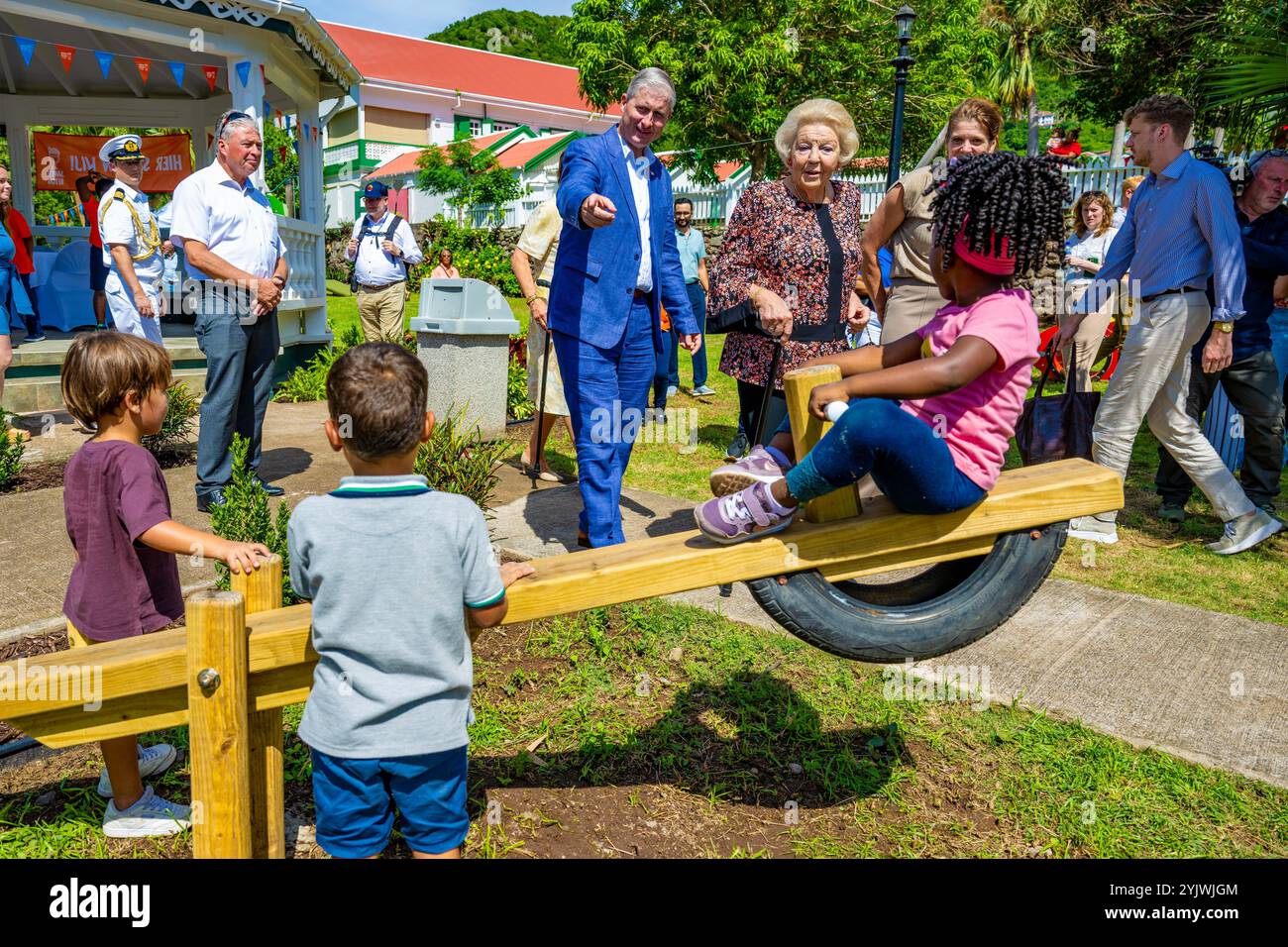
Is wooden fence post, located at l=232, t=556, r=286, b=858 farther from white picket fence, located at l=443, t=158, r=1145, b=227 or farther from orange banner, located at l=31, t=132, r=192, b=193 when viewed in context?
orange banner, located at l=31, t=132, r=192, b=193

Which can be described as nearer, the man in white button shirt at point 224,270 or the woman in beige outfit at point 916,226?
the woman in beige outfit at point 916,226

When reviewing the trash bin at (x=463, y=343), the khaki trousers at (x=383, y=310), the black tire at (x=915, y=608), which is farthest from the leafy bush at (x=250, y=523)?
the khaki trousers at (x=383, y=310)

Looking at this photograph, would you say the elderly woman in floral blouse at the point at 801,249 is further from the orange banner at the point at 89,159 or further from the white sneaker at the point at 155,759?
the orange banner at the point at 89,159

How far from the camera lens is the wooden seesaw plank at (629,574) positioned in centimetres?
202

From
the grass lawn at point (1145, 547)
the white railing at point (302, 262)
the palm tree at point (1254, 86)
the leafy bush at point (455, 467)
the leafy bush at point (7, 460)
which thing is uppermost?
the palm tree at point (1254, 86)

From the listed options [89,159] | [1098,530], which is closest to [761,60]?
[89,159]

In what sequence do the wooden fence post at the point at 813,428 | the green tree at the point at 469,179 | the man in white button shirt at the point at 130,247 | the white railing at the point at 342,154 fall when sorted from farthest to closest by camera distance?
the white railing at the point at 342,154
the green tree at the point at 469,179
the man in white button shirt at the point at 130,247
the wooden fence post at the point at 813,428

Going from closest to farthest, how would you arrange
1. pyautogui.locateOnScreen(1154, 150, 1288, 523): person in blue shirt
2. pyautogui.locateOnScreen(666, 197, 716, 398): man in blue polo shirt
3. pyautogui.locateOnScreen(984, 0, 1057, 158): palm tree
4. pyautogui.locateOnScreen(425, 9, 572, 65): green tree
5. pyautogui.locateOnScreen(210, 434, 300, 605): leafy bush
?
pyautogui.locateOnScreen(210, 434, 300, 605): leafy bush, pyautogui.locateOnScreen(1154, 150, 1288, 523): person in blue shirt, pyautogui.locateOnScreen(666, 197, 716, 398): man in blue polo shirt, pyautogui.locateOnScreen(984, 0, 1057, 158): palm tree, pyautogui.locateOnScreen(425, 9, 572, 65): green tree

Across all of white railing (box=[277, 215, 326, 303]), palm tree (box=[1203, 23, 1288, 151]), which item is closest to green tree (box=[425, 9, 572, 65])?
white railing (box=[277, 215, 326, 303])

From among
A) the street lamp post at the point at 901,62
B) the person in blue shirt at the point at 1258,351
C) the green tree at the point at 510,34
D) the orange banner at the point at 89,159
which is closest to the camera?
the person in blue shirt at the point at 1258,351

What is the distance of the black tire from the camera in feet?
7.80

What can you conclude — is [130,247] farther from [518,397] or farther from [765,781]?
[765,781]

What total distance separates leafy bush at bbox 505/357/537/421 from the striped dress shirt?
4763mm

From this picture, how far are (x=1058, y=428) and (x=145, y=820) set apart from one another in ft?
14.0
